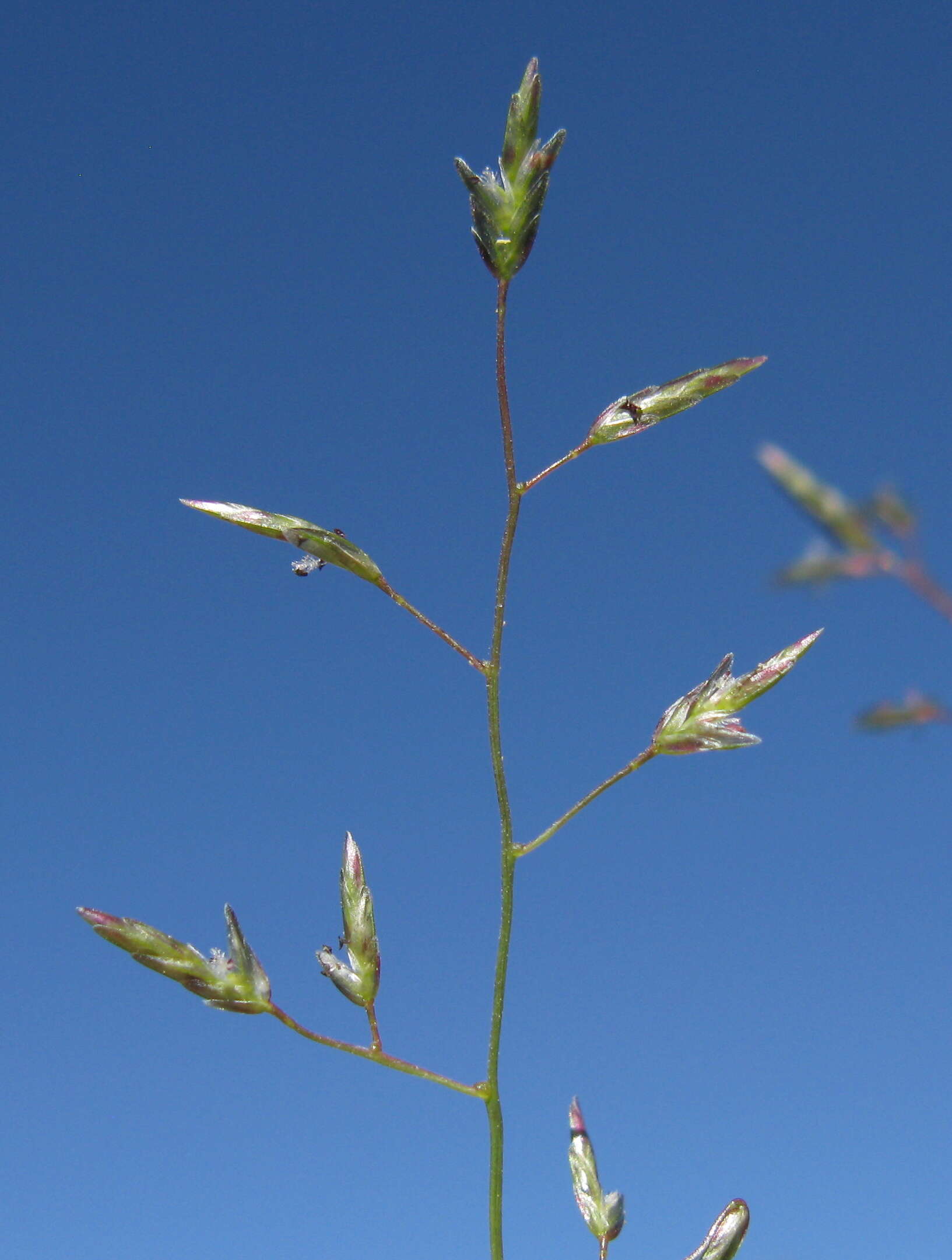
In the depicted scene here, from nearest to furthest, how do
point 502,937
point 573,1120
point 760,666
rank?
point 502,937
point 760,666
point 573,1120

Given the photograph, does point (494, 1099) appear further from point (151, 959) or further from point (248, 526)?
point (248, 526)

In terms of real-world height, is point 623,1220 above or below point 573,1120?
below

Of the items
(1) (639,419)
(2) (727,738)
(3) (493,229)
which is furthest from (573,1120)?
(3) (493,229)

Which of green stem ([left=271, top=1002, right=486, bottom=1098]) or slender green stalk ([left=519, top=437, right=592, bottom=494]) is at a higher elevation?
slender green stalk ([left=519, top=437, right=592, bottom=494])

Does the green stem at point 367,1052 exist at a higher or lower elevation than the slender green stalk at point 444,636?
lower

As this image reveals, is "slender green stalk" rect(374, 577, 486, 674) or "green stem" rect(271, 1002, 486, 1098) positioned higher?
"slender green stalk" rect(374, 577, 486, 674)
